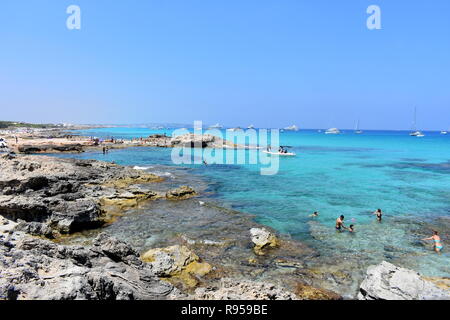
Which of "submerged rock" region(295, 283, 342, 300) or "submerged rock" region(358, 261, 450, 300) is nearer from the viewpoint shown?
"submerged rock" region(358, 261, 450, 300)

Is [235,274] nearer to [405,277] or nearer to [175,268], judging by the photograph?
[175,268]

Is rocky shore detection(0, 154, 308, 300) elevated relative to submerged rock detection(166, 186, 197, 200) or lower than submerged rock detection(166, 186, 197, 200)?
elevated

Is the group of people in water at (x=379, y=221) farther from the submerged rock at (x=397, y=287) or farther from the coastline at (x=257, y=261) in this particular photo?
the submerged rock at (x=397, y=287)

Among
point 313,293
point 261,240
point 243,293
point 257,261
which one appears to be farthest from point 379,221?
point 243,293

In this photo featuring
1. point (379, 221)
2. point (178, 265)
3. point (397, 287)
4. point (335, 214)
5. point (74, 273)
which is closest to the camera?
point (74, 273)

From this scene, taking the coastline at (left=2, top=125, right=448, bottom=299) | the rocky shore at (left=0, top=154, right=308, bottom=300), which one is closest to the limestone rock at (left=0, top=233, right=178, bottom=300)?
the rocky shore at (left=0, top=154, right=308, bottom=300)

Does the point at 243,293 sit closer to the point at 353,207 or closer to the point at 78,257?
the point at 78,257

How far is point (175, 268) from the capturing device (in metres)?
11.6

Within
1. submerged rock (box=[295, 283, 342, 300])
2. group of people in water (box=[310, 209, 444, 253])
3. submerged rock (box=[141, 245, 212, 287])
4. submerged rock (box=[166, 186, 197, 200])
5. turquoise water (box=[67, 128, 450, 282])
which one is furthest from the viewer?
submerged rock (box=[166, 186, 197, 200])

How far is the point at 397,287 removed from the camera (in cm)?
910

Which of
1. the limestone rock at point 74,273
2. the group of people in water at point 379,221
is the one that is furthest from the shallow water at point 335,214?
the limestone rock at point 74,273

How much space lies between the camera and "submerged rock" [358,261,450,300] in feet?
28.8

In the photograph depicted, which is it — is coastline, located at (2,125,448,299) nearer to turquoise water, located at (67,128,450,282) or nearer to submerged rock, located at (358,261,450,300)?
turquoise water, located at (67,128,450,282)

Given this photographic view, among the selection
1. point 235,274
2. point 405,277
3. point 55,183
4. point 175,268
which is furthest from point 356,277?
point 55,183
